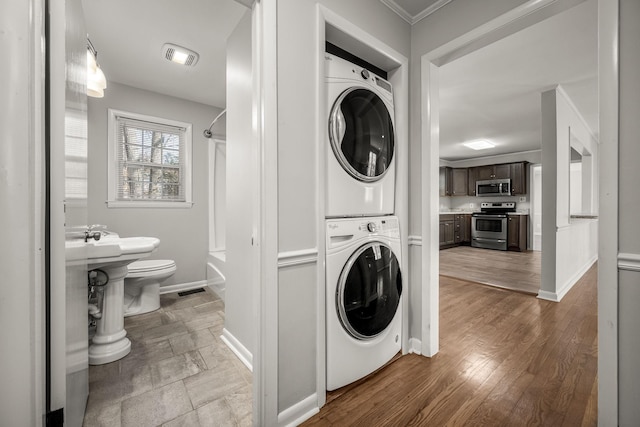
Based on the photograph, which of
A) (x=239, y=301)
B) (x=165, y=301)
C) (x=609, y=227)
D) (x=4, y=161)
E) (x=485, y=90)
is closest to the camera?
(x=4, y=161)

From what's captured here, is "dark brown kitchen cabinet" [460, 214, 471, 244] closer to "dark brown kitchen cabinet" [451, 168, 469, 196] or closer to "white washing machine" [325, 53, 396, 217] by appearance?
"dark brown kitchen cabinet" [451, 168, 469, 196]

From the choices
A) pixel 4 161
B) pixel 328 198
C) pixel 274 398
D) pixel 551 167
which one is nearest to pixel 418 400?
pixel 274 398

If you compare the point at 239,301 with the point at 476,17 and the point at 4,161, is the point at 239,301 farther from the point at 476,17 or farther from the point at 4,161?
the point at 476,17

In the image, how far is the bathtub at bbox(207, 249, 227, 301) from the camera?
2826 mm

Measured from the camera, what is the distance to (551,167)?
2912 millimetres

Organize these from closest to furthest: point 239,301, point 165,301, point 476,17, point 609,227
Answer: point 609,227 → point 476,17 → point 239,301 → point 165,301

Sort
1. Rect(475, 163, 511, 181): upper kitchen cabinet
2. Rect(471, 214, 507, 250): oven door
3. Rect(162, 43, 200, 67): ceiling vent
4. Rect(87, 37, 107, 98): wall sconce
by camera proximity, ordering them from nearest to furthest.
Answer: Rect(87, 37, 107, 98): wall sconce
Rect(162, 43, 200, 67): ceiling vent
Rect(471, 214, 507, 250): oven door
Rect(475, 163, 511, 181): upper kitchen cabinet

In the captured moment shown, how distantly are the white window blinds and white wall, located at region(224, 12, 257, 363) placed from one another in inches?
66.3

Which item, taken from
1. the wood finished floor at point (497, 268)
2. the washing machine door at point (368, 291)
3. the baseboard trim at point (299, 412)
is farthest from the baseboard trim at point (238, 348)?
the wood finished floor at point (497, 268)

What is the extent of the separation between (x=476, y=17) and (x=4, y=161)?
7.36ft

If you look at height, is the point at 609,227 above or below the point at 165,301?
above

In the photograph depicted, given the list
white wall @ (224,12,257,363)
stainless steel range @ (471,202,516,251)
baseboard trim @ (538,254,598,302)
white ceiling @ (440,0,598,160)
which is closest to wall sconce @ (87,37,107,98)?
white wall @ (224,12,257,363)

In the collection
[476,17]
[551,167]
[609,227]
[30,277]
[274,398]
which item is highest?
[476,17]

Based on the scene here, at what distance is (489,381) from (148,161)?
384 centimetres
